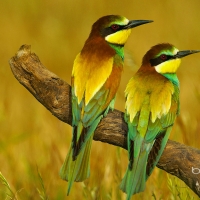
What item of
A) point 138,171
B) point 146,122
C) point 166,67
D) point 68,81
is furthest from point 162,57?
point 68,81

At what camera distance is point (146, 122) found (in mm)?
2979

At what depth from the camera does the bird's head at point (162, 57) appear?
3217mm

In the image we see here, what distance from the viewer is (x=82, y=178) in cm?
306

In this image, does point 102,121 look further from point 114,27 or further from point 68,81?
point 68,81

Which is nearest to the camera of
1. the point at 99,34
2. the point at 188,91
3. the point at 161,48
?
the point at 161,48

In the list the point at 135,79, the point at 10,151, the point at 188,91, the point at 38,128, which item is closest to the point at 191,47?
the point at 188,91

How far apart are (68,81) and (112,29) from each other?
7.39 ft

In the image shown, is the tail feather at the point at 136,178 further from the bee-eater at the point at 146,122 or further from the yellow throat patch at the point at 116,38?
the yellow throat patch at the point at 116,38

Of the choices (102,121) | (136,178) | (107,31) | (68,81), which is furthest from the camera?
(68,81)

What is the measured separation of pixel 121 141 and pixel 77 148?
0.20 m

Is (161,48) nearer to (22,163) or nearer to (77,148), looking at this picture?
(77,148)

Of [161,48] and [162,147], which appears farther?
[161,48]

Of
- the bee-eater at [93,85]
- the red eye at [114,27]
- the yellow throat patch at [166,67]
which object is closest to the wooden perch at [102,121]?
the bee-eater at [93,85]

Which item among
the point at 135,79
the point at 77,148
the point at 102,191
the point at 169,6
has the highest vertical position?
the point at 169,6
